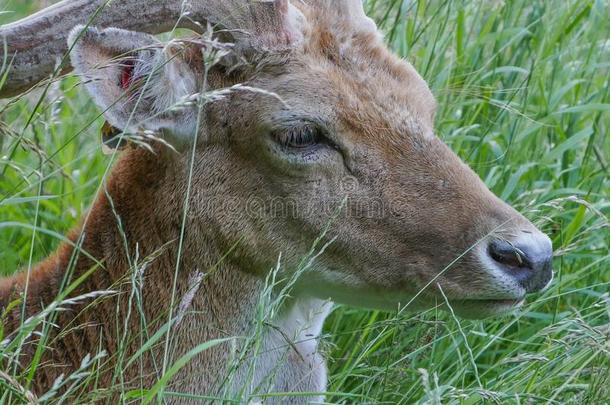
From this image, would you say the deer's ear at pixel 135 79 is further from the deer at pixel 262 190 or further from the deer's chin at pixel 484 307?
the deer's chin at pixel 484 307

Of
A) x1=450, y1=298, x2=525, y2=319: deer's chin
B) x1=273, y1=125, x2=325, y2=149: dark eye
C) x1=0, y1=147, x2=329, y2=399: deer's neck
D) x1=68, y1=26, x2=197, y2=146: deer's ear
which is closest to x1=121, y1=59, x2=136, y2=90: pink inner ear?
x1=68, y1=26, x2=197, y2=146: deer's ear

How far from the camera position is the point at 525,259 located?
12.5ft

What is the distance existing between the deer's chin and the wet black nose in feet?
0.37

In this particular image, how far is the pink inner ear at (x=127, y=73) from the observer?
13.3ft

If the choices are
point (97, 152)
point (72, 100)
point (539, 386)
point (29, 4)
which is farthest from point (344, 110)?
point (29, 4)

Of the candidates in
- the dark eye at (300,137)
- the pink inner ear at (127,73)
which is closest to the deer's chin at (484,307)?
the dark eye at (300,137)

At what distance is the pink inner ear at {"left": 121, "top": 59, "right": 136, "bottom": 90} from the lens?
4.05 m

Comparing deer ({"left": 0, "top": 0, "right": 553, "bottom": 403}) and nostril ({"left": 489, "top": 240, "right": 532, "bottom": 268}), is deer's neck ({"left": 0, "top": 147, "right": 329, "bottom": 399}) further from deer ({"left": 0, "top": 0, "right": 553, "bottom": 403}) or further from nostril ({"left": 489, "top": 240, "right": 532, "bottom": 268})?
nostril ({"left": 489, "top": 240, "right": 532, "bottom": 268})

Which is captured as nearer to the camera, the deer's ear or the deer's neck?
the deer's ear

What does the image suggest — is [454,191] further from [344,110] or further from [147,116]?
[147,116]

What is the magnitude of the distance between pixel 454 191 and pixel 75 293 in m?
1.46

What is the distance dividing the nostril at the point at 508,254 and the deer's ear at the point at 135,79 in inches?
44.2

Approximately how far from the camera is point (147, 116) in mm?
4129

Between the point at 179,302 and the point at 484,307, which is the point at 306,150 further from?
the point at 484,307
